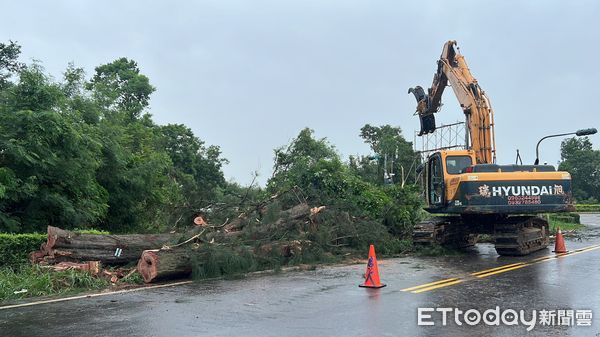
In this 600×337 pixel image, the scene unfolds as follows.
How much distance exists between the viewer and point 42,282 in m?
10.2

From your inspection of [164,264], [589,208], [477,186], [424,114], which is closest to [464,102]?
[424,114]

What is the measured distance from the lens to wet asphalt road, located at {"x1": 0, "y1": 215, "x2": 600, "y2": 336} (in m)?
6.95

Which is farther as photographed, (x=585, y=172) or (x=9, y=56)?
(x=585, y=172)

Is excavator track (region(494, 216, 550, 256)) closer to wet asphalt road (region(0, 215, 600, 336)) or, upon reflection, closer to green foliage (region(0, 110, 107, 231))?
wet asphalt road (region(0, 215, 600, 336))

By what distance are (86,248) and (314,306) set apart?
5982 millimetres

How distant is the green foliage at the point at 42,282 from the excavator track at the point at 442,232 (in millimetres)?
10073

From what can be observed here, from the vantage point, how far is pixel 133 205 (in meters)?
20.6

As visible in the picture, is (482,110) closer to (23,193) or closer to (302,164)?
(302,164)

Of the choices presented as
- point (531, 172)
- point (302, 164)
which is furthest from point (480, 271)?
point (302, 164)

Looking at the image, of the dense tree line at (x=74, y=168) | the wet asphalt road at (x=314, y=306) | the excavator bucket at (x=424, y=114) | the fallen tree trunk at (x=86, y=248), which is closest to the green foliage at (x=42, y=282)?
the fallen tree trunk at (x=86, y=248)

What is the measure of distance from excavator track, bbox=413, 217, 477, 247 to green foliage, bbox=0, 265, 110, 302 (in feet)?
33.0

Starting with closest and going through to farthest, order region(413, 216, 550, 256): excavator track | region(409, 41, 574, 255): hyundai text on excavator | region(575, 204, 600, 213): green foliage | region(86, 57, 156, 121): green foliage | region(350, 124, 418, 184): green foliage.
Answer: region(409, 41, 574, 255): hyundai text on excavator, region(413, 216, 550, 256): excavator track, region(86, 57, 156, 121): green foliage, region(350, 124, 418, 184): green foliage, region(575, 204, 600, 213): green foliage

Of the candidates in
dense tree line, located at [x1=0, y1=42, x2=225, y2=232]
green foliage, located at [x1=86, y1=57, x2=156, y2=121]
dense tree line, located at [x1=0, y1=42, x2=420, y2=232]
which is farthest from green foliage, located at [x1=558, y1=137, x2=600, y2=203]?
dense tree line, located at [x1=0, y1=42, x2=225, y2=232]

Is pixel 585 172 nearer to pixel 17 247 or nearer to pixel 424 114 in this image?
pixel 424 114
